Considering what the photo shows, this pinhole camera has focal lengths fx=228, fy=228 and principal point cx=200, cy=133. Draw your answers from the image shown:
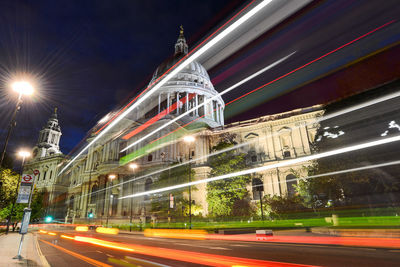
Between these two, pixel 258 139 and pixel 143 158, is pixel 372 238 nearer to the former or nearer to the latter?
pixel 258 139

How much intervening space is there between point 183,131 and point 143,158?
12.1 metres

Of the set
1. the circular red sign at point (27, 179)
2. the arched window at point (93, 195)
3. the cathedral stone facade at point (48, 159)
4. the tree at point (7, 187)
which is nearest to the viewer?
the circular red sign at point (27, 179)

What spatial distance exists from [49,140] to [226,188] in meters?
107

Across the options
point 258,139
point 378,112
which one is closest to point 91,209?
point 258,139

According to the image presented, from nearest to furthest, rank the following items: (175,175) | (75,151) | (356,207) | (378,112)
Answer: (378,112) → (356,207) → (175,175) → (75,151)

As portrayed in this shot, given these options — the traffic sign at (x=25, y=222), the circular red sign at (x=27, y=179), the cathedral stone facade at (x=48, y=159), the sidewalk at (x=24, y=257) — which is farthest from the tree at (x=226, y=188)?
the cathedral stone facade at (x=48, y=159)

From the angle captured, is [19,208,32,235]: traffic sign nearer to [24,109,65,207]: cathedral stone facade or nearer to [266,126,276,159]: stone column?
[266,126,276,159]: stone column

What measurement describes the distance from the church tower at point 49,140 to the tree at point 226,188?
96.6 m

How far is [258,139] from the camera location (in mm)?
53750

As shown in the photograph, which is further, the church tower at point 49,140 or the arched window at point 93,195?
the church tower at point 49,140

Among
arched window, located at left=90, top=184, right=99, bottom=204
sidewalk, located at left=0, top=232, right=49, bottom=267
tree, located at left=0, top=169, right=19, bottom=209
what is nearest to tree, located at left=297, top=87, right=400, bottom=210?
sidewalk, located at left=0, top=232, right=49, bottom=267

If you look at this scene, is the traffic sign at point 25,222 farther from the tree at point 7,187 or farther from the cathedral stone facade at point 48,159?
the cathedral stone facade at point 48,159

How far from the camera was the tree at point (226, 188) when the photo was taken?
115 ft

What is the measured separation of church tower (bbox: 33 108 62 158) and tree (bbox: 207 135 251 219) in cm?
9659
